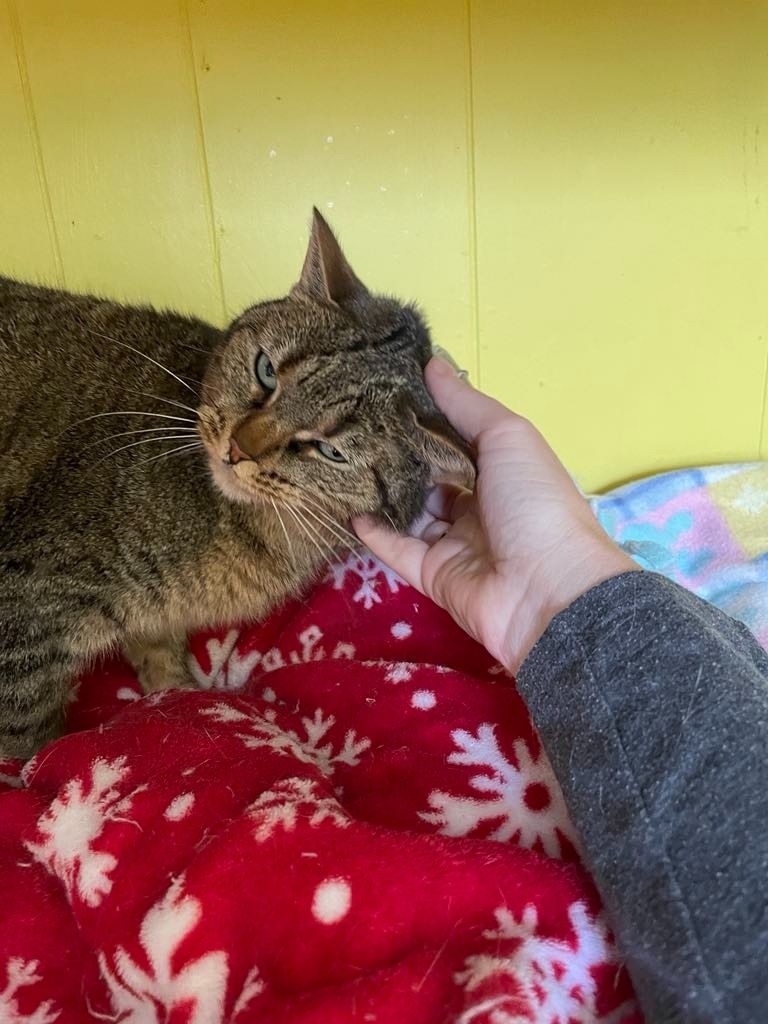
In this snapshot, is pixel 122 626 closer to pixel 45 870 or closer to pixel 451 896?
pixel 45 870

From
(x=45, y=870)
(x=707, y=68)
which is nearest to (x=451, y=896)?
(x=45, y=870)

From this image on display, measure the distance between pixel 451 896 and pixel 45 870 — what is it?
408 mm

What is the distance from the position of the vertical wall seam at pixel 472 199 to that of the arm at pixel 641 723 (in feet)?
2.25

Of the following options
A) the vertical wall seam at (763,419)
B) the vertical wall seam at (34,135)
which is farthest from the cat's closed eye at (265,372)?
the vertical wall seam at (763,419)

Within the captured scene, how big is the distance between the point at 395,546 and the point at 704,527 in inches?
31.0

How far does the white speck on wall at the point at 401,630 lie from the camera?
120cm

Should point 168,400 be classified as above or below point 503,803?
above

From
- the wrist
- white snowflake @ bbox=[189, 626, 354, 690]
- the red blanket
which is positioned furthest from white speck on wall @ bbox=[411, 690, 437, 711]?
white snowflake @ bbox=[189, 626, 354, 690]

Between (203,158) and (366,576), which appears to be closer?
(366,576)

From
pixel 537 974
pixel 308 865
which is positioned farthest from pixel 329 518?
pixel 537 974

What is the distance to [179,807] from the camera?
789mm

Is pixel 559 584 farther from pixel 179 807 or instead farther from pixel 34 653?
pixel 34 653

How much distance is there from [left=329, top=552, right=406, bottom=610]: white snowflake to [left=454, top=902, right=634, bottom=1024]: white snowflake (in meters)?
0.61

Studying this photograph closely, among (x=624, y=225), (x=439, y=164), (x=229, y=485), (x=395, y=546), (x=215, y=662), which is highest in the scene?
(x=439, y=164)
